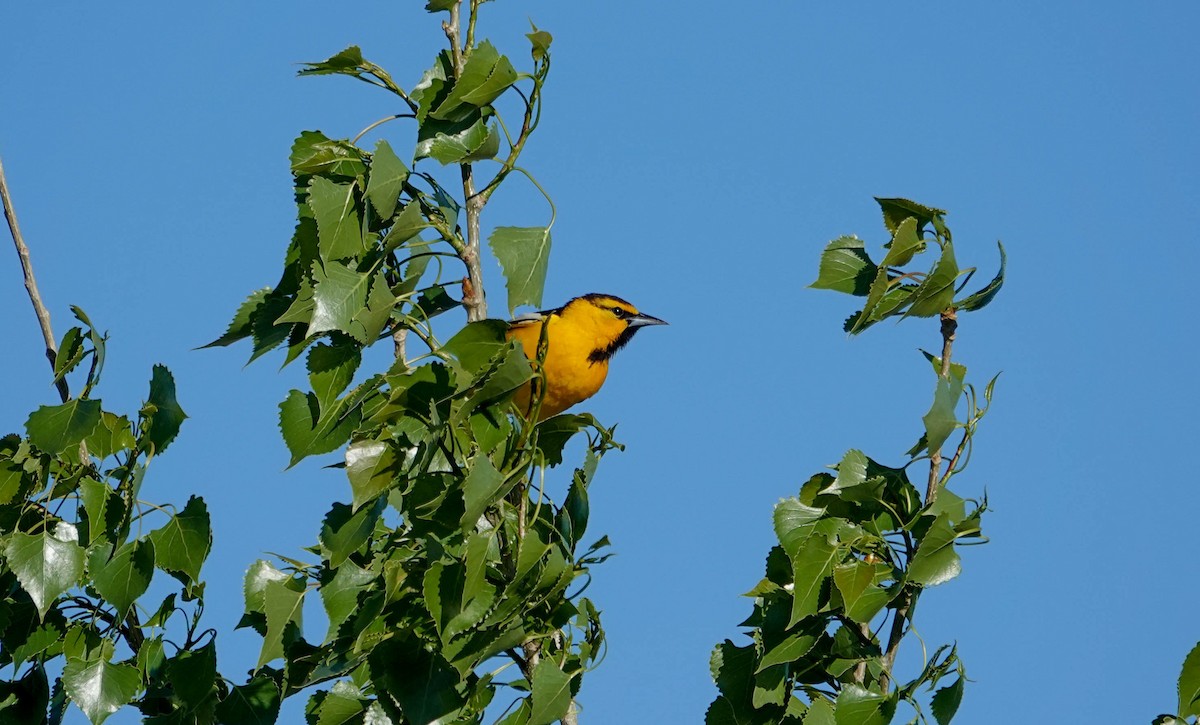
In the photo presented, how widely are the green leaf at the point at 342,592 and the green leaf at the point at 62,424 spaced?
2.05ft

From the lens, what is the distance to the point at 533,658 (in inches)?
110

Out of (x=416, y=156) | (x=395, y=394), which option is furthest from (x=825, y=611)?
(x=416, y=156)

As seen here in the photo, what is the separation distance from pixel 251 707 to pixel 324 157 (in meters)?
1.25

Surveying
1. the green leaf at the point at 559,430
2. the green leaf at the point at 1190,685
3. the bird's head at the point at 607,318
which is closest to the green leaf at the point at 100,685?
the green leaf at the point at 559,430

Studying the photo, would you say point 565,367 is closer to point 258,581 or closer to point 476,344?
point 258,581

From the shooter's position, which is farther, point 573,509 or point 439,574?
point 573,509

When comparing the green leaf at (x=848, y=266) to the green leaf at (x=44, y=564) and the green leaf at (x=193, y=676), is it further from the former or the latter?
the green leaf at (x=44, y=564)

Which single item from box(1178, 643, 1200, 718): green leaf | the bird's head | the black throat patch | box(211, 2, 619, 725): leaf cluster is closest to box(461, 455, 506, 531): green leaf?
box(211, 2, 619, 725): leaf cluster

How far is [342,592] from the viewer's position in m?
2.76

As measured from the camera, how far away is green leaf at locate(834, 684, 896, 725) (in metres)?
2.52

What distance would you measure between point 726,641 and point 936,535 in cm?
55

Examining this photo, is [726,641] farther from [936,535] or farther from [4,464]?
[4,464]

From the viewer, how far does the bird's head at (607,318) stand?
6.39m

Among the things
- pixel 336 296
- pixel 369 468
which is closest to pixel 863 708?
pixel 369 468
